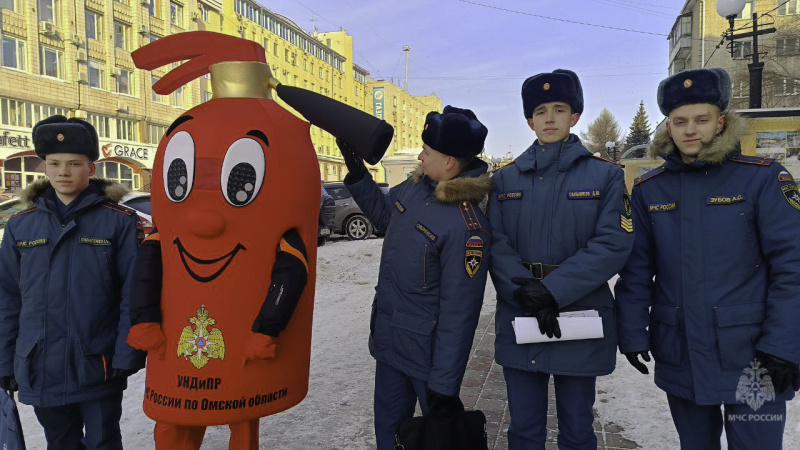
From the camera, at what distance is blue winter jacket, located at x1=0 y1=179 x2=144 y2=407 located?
2617mm

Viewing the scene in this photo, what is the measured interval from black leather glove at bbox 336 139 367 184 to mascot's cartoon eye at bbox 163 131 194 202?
2.30 feet

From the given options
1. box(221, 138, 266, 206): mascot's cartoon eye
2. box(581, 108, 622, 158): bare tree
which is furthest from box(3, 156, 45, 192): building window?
box(581, 108, 622, 158): bare tree

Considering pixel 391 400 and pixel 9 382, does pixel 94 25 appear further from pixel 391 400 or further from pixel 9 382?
pixel 391 400

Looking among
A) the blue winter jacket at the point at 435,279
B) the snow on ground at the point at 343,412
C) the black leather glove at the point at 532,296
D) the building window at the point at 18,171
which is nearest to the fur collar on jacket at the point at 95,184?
the blue winter jacket at the point at 435,279

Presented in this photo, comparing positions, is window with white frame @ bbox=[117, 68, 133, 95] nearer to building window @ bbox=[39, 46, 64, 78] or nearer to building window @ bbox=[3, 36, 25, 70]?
building window @ bbox=[39, 46, 64, 78]

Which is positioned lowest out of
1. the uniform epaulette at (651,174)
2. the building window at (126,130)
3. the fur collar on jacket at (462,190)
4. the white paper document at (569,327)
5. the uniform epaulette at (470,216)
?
the white paper document at (569,327)

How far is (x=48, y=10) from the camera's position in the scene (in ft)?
87.8

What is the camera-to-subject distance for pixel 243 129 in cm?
248

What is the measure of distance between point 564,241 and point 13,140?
28568 millimetres

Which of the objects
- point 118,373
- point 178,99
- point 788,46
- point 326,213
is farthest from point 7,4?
point 788,46

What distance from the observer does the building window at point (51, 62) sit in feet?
86.8

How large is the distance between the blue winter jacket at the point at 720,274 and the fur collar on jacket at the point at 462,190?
2.65ft

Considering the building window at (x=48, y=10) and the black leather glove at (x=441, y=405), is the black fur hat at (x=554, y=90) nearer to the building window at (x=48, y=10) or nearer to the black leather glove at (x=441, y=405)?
the black leather glove at (x=441, y=405)

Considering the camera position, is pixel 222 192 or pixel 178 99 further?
pixel 178 99
